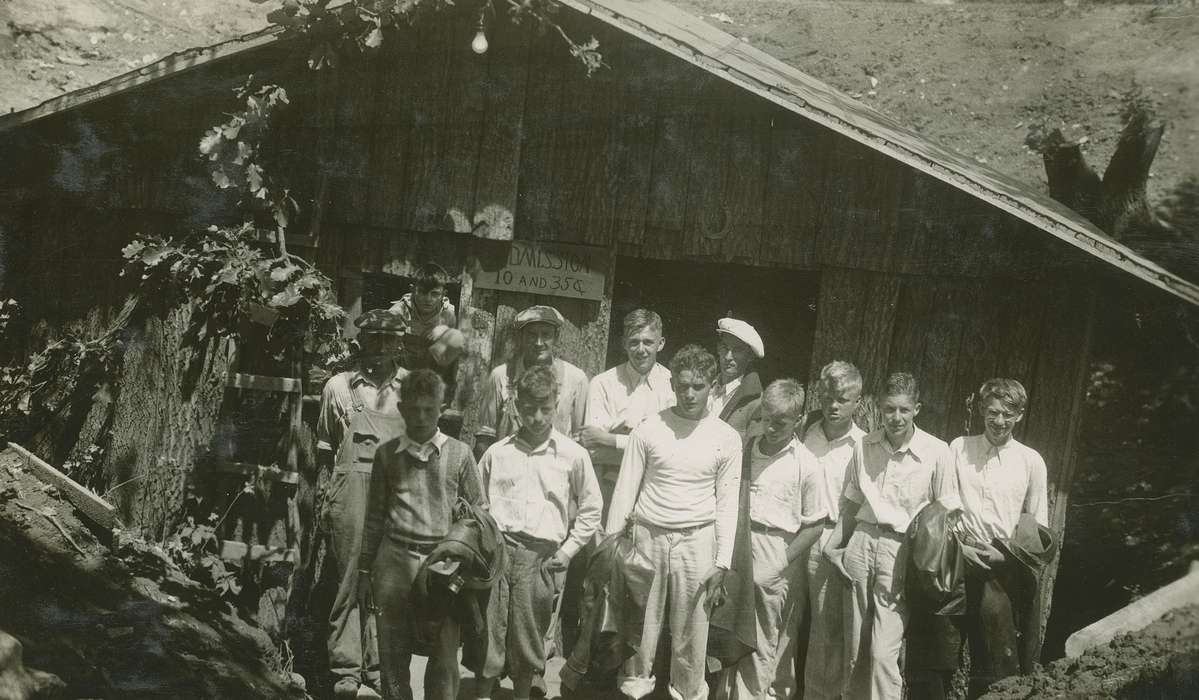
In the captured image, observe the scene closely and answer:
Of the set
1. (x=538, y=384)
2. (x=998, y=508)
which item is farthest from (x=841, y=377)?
(x=538, y=384)

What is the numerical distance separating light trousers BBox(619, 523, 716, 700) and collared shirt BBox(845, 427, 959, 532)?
841 mm

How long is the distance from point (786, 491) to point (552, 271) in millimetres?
2070

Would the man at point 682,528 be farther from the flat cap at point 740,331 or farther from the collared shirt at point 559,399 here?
the collared shirt at point 559,399

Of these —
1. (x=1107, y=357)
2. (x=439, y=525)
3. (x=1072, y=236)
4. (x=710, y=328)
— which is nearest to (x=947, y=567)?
(x=1072, y=236)

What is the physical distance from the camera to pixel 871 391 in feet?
18.5

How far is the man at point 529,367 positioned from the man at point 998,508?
2123mm

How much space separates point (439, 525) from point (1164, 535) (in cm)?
583

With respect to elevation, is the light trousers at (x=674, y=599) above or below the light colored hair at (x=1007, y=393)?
below

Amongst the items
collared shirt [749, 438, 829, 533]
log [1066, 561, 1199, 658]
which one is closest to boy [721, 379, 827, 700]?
collared shirt [749, 438, 829, 533]

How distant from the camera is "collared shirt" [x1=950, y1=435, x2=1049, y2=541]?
16.2 feet

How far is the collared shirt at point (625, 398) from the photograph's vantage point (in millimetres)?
5527

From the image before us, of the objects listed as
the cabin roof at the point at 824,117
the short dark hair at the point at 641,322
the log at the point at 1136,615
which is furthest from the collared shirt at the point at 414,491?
the log at the point at 1136,615

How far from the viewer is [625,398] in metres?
5.57

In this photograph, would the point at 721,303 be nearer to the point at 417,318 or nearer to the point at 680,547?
the point at 417,318
